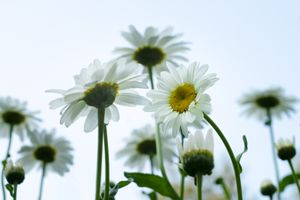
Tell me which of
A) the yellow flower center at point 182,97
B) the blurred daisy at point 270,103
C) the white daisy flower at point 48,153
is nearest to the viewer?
the yellow flower center at point 182,97

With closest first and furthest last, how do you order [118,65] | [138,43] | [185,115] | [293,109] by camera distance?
[118,65] → [185,115] → [138,43] → [293,109]

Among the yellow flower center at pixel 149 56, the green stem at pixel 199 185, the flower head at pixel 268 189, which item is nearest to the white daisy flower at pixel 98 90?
the green stem at pixel 199 185

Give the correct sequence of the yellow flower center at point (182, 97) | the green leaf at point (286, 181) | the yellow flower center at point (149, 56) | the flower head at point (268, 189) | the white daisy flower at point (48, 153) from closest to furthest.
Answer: the yellow flower center at point (182, 97) < the green leaf at point (286, 181) < the flower head at point (268, 189) < the yellow flower center at point (149, 56) < the white daisy flower at point (48, 153)

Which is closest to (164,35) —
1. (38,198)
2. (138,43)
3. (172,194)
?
(138,43)

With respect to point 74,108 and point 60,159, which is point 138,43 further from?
point 74,108

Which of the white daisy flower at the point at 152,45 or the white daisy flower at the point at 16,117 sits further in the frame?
the white daisy flower at the point at 16,117

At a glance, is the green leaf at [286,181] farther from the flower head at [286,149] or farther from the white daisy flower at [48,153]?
the white daisy flower at [48,153]
